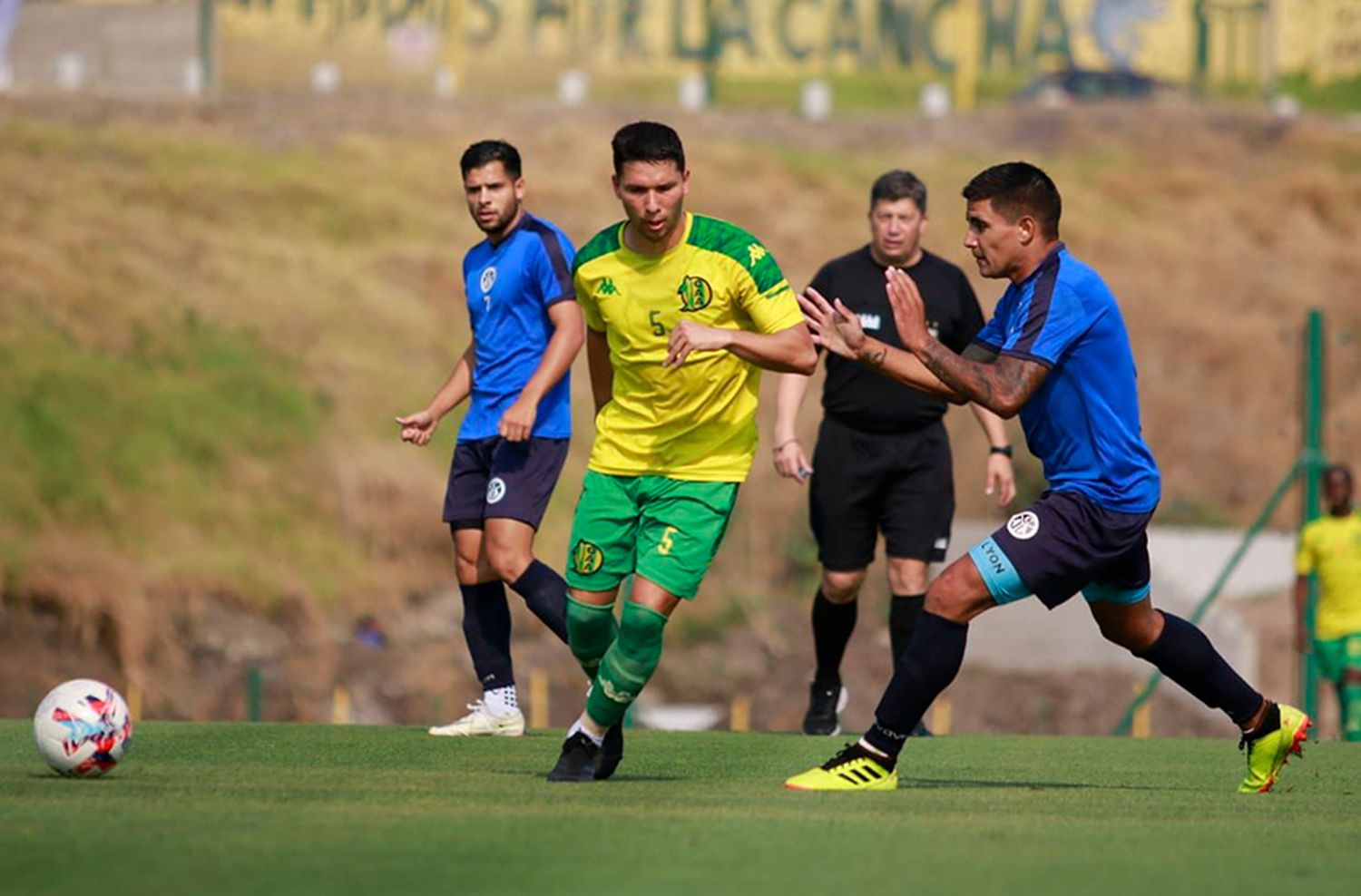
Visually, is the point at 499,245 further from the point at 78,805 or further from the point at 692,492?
the point at 78,805

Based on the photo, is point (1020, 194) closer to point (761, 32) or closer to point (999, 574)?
point (999, 574)

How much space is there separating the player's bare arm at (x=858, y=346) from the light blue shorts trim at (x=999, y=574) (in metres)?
0.50

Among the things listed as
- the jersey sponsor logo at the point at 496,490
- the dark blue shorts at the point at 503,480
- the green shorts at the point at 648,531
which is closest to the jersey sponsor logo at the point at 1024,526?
the green shorts at the point at 648,531

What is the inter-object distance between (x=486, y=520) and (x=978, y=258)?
285 centimetres

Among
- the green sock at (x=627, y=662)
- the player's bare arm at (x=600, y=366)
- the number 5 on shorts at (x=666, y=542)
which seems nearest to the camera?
the green sock at (x=627, y=662)

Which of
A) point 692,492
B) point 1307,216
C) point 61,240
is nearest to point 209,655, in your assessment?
point 61,240

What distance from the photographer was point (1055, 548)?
271 inches

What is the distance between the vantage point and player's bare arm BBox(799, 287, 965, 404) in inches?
264

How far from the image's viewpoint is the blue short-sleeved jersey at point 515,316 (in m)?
9.16

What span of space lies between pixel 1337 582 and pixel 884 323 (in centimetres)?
524

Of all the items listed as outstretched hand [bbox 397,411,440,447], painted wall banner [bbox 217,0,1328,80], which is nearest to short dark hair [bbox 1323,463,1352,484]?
outstretched hand [bbox 397,411,440,447]

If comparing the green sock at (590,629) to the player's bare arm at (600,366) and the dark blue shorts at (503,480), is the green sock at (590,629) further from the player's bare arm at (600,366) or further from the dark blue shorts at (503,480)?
the dark blue shorts at (503,480)

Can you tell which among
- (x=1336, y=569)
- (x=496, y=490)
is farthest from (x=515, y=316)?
(x=1336, y=569)

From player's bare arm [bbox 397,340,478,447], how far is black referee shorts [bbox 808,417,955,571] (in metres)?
1.82
